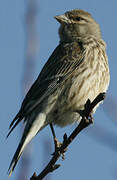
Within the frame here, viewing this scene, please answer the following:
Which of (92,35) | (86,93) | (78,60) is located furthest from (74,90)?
(92,35)

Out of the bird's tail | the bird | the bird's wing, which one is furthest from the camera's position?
the bird's wing

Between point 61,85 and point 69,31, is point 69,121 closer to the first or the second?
point 61,85

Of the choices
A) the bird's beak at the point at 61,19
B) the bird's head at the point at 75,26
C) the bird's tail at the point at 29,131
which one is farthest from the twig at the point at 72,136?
the bird's beak at the point at 61,19

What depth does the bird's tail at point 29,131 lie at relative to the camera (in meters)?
5.58

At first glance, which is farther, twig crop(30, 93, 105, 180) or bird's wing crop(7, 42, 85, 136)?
bird's wing crop(7, 42, 85, 136)

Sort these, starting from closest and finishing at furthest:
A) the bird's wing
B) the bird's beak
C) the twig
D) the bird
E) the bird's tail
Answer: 1. the twig
2. the bird's tail
3. the bird
4. the bird's wing
5. the bird's beak

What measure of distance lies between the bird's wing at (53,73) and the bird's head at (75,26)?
0.48m

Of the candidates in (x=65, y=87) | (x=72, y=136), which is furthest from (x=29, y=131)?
(x=72, y=136)

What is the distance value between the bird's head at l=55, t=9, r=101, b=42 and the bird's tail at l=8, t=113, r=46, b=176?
89.4 inches

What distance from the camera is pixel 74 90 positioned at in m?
6.51

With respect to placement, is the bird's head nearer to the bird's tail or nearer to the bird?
the bird

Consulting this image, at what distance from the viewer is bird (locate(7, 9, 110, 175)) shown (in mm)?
6405

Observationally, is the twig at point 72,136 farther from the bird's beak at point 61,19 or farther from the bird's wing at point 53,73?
the bird's beak at point 61,19

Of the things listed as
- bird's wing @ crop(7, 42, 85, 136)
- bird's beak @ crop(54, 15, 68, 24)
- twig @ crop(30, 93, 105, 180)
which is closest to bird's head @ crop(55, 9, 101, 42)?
bird's beak @ crop(54, 15, 68, 24)
